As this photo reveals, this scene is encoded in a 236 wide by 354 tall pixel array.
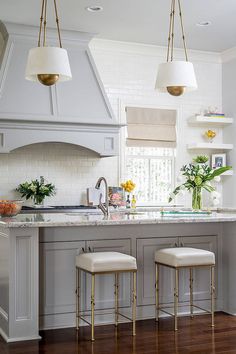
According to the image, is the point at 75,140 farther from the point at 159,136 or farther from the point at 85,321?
the point at 85,321

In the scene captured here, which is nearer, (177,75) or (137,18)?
(177,75)

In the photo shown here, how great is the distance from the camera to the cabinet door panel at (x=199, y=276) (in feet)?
16.6

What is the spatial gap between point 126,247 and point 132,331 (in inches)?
28.3

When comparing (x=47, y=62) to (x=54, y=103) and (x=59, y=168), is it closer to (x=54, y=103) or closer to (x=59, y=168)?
(x=54, y=103)

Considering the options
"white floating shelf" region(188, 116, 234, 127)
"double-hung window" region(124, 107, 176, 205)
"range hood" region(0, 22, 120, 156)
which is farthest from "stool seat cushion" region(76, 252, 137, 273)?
"white floating shelf" region(188, 116, 234, 127)

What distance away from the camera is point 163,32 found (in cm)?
712

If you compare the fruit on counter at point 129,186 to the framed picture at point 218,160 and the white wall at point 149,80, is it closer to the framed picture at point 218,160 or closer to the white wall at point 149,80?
the white wall at point 149,80

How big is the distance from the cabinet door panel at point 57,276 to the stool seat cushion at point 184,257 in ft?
2.38

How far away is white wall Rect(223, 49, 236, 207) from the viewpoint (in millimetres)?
7973

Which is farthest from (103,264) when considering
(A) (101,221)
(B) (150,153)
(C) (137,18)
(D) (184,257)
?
(B) (150,153)

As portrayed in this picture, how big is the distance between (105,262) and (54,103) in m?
3.00

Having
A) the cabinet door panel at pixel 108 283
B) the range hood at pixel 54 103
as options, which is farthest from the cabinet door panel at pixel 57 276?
the range hood at pixel 54 103

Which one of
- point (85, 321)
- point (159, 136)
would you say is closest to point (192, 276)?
point (85, 321)

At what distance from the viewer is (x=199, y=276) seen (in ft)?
16.9
